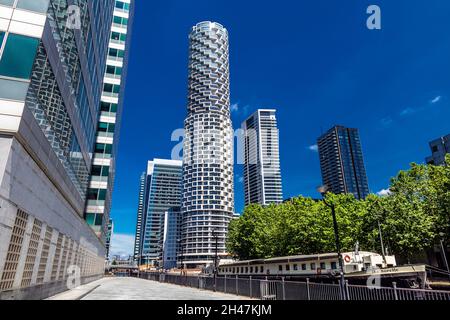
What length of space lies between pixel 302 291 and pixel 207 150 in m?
144

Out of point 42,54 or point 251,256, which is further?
point 251,256

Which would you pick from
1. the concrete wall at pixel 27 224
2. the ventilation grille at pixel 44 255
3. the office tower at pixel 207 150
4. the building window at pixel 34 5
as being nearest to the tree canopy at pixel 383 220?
the concrete wall at pixel 27 224

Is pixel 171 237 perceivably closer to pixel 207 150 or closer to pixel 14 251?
pixel 207 150

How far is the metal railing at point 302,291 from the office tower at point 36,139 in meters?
11.9

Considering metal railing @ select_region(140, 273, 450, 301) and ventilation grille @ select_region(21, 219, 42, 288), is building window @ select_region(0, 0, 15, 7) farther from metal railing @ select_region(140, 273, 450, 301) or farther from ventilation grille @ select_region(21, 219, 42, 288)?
metal railing @ select_region(140, 273, 450, 301)

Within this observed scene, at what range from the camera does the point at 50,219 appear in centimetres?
1506

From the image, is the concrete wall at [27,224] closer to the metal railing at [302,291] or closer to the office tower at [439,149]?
the metal railing at [302,291]

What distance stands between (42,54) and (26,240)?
7.68 meters

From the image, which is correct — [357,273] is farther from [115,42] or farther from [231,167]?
[231,167]

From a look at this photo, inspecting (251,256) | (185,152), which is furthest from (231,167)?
(251,256)

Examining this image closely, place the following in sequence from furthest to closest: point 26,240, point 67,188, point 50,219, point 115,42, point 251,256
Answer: point 251,256
point 115,42
point 67,188
point 50,219
point 26,240

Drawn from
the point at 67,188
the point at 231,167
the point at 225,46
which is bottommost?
the point at 67,188

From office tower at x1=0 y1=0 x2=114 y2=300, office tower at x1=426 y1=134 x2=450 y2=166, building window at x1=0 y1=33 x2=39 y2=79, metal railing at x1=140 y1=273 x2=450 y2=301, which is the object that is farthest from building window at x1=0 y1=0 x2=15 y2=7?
office tower at x1=426 y1=134 x2=450 y2=166

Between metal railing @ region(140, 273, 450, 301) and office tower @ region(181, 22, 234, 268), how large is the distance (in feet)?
391
